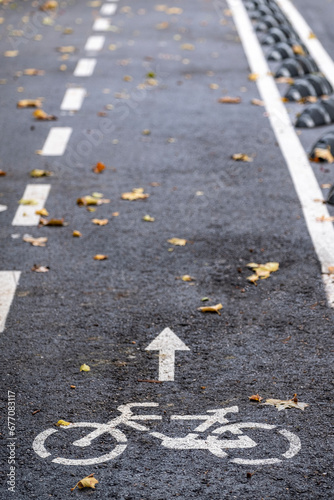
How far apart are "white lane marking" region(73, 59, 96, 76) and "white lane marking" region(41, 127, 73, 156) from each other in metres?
2.70

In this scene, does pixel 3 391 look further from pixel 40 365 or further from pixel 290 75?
pixel 290 75

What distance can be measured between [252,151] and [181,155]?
71 cm

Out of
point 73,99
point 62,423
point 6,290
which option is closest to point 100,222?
point 6,290

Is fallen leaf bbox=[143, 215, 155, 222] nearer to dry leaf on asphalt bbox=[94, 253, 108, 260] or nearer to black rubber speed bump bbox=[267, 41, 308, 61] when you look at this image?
dry leaf on asphalt bbox=[94, 253, 108, 260]

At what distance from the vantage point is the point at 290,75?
1056 centimetres

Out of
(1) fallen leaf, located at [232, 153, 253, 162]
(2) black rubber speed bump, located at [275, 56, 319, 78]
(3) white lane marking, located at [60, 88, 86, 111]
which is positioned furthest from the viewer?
(2) black rubber speed bump, located at [275, 56, 319, 78]

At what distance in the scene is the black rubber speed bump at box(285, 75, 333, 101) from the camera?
31.2 feet

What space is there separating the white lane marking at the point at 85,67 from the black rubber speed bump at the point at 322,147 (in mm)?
4533

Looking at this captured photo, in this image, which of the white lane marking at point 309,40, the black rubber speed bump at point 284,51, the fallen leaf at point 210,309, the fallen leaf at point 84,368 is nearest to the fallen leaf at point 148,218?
the fallen leaf at point 210,309

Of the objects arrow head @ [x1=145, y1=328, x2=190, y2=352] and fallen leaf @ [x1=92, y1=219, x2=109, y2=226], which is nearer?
arrow head @ [x1=145, y1=328, x2=190, y2=352]

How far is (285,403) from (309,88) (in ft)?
21.4

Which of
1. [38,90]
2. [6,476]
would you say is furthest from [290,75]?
[6,476]

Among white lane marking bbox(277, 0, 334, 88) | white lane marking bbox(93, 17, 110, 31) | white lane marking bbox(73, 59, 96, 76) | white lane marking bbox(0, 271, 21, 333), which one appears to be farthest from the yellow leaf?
white lane marking bbox(93, 17, 110, 31)

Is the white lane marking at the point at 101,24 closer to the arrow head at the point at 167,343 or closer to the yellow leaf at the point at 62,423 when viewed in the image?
the arrow head at the point at 167,343
